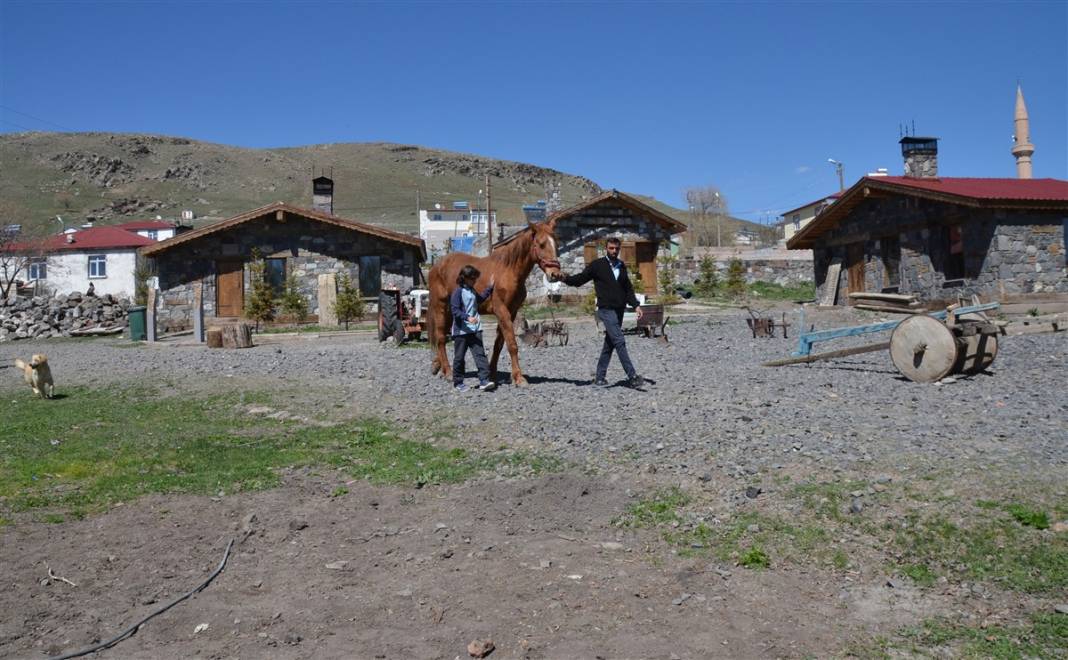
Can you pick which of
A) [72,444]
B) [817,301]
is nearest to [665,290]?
[817,301]

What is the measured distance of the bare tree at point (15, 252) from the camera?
50.7 metres

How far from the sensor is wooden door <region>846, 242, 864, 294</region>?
2795 centimetres

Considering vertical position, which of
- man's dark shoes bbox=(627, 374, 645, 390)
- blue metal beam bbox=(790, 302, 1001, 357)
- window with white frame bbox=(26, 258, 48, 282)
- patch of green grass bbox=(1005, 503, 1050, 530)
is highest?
window with white frame bbox=(26, 258, 48, 282)

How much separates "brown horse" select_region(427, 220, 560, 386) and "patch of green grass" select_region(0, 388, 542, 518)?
8.93ft

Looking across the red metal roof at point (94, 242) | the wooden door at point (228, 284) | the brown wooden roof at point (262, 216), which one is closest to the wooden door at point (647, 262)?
the brown wooden roof at point (262, 216)

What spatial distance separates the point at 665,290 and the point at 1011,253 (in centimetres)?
1358

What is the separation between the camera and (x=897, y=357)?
434 inches

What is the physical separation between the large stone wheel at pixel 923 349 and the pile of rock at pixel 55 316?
28.8 metres

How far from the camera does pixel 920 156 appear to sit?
2777 centimetres

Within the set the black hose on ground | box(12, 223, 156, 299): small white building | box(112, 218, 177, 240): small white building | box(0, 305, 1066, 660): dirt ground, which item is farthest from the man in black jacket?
box(112, 218, 177, 240): small white building

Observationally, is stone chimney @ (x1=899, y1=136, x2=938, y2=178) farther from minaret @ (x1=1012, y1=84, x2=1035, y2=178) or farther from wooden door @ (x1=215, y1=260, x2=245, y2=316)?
wooden door @ (x1=215, y1=260, x2=245, y2=316)

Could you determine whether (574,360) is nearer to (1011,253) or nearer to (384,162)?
(1011,253)

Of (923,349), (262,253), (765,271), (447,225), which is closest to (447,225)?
(447,225)

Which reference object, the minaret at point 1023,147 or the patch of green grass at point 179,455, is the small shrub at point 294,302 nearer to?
the patch of green grass at point 179,455
